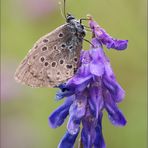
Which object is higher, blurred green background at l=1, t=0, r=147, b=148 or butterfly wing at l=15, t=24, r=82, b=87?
blurred green background at l=1, t=0, r=147, b=148

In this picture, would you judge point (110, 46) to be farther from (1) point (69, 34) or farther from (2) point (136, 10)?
(2) point (136, 10)

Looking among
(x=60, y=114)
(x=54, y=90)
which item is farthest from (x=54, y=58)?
(x=54, y=90)

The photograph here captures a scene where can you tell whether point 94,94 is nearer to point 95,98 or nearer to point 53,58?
point 95,98

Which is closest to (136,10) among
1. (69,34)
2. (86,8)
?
(86,8)

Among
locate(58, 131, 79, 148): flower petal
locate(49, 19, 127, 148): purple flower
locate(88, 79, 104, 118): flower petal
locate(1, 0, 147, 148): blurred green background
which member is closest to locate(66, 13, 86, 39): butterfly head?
locate(49, 19, 127, 148): purple flower

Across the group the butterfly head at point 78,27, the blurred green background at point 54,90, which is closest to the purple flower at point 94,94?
the butterfly head at point 78,27

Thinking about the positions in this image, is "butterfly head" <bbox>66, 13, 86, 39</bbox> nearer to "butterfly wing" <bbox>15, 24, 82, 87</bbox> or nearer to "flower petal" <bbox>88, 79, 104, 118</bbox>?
"butterfly wing" <bbox>15, 24, 82, 87</bbox>
